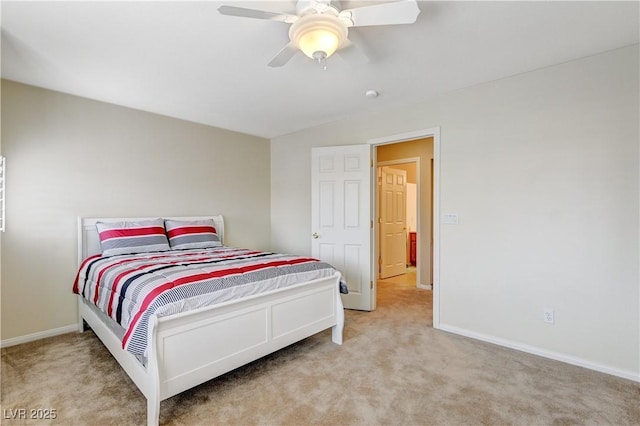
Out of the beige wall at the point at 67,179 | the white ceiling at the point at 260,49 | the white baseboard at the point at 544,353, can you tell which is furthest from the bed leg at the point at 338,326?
the beige wall at the point at 67,179

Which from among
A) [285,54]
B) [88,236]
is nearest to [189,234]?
[88,236]

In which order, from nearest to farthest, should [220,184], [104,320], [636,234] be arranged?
1. [636,234]
2. [104,320]
3. [220,184]

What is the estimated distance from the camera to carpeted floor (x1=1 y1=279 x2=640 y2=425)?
5.82 ft

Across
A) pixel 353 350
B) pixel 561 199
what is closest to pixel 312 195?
pixel 353 350

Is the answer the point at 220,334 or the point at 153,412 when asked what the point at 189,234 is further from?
the point at 153,412

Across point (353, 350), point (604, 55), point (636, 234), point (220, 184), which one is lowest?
point (353, 350)

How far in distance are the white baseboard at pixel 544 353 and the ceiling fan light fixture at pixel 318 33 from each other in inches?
109

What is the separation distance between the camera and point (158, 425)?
1679 millimetres

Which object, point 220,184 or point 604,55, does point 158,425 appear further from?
point 604,55

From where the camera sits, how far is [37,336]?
2.87 metres

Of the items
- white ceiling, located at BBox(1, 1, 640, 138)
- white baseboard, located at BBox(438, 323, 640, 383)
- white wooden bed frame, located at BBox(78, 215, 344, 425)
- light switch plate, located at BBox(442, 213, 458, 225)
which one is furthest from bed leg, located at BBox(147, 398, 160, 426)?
light switch plate, located at BBox(442, 213, 458, 225)

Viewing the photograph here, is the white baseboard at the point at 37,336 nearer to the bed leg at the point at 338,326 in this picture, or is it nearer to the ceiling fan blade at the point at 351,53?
the bed leg at the point at 338,326

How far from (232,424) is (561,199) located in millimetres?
2856

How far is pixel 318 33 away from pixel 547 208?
2.28 m
